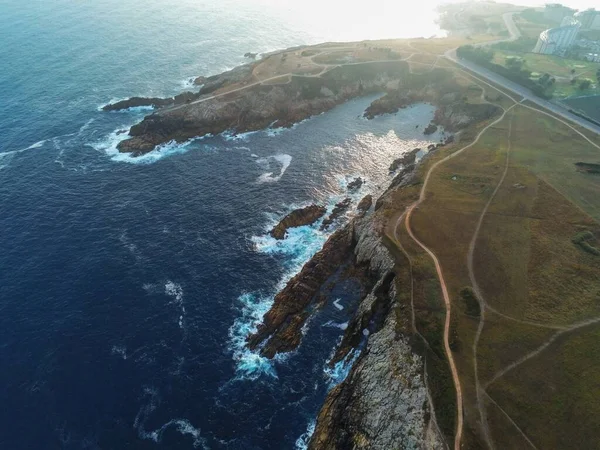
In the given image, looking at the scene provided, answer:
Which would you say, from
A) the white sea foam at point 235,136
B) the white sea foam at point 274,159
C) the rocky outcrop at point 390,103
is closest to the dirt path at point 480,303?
the rocky outcrop at point 390,103

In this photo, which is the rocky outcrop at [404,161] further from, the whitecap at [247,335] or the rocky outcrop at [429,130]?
the whitecap at [247,335]

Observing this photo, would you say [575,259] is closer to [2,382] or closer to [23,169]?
[2,382]

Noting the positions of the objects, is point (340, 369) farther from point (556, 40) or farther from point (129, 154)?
point (556, 40)

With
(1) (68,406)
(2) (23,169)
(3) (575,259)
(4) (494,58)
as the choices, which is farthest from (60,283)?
(4) (494,58)

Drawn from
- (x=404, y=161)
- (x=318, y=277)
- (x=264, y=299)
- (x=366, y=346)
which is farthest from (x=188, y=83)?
(x=366, y=346)

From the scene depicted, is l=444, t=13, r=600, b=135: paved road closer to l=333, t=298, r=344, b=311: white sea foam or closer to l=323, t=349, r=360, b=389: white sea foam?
l=333, t=298, r=344, b=311: white sea foam

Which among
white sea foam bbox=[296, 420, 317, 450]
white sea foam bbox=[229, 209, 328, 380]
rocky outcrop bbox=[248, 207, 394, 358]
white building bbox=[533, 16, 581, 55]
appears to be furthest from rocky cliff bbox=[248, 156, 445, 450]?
white building bbox=[533, 16, 581, 55]
